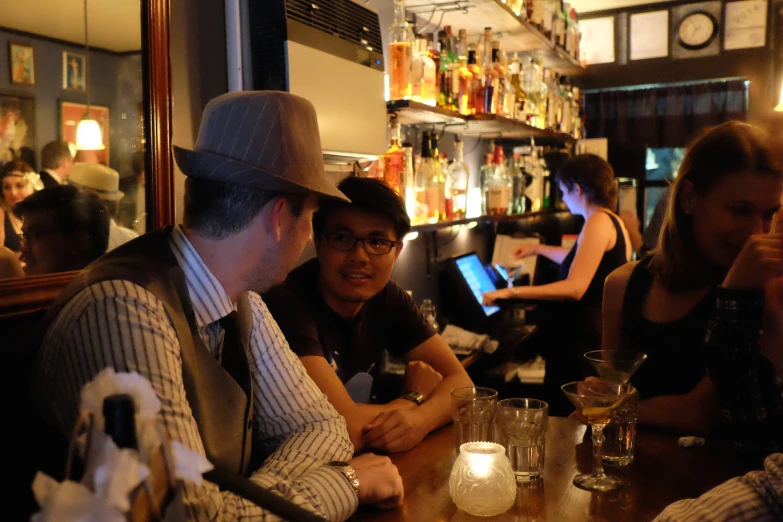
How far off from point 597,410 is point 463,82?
1.93 meters

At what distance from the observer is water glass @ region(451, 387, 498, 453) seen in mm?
1434

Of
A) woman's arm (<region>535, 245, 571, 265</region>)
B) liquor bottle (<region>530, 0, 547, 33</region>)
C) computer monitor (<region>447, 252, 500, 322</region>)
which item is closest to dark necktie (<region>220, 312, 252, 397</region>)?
computer monitor (<region>447, 252, 500, 322</region>)

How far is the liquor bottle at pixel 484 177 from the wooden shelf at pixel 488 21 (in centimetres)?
64

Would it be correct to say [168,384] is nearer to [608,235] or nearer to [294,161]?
[294,161]

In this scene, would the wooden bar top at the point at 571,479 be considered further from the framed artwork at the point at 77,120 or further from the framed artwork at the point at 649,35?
the framed artwork at the point at 649,35

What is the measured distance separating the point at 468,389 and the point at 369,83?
1073mm

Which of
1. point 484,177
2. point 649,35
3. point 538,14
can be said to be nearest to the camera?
point 538,14

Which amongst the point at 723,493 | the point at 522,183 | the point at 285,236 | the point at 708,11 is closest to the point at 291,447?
the point at 285,236

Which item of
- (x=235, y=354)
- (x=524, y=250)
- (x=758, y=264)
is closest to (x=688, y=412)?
(x=758, y=264)

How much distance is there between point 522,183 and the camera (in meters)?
4.00

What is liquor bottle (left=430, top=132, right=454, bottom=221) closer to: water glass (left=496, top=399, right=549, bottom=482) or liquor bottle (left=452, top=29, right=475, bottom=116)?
liquor bottle (left=452, top=29, right=475, bottom=116)

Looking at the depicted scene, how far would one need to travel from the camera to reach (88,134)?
133 cm

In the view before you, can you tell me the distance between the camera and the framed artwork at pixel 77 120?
126 cm

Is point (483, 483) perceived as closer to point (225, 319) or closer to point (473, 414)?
point (473, 414)
